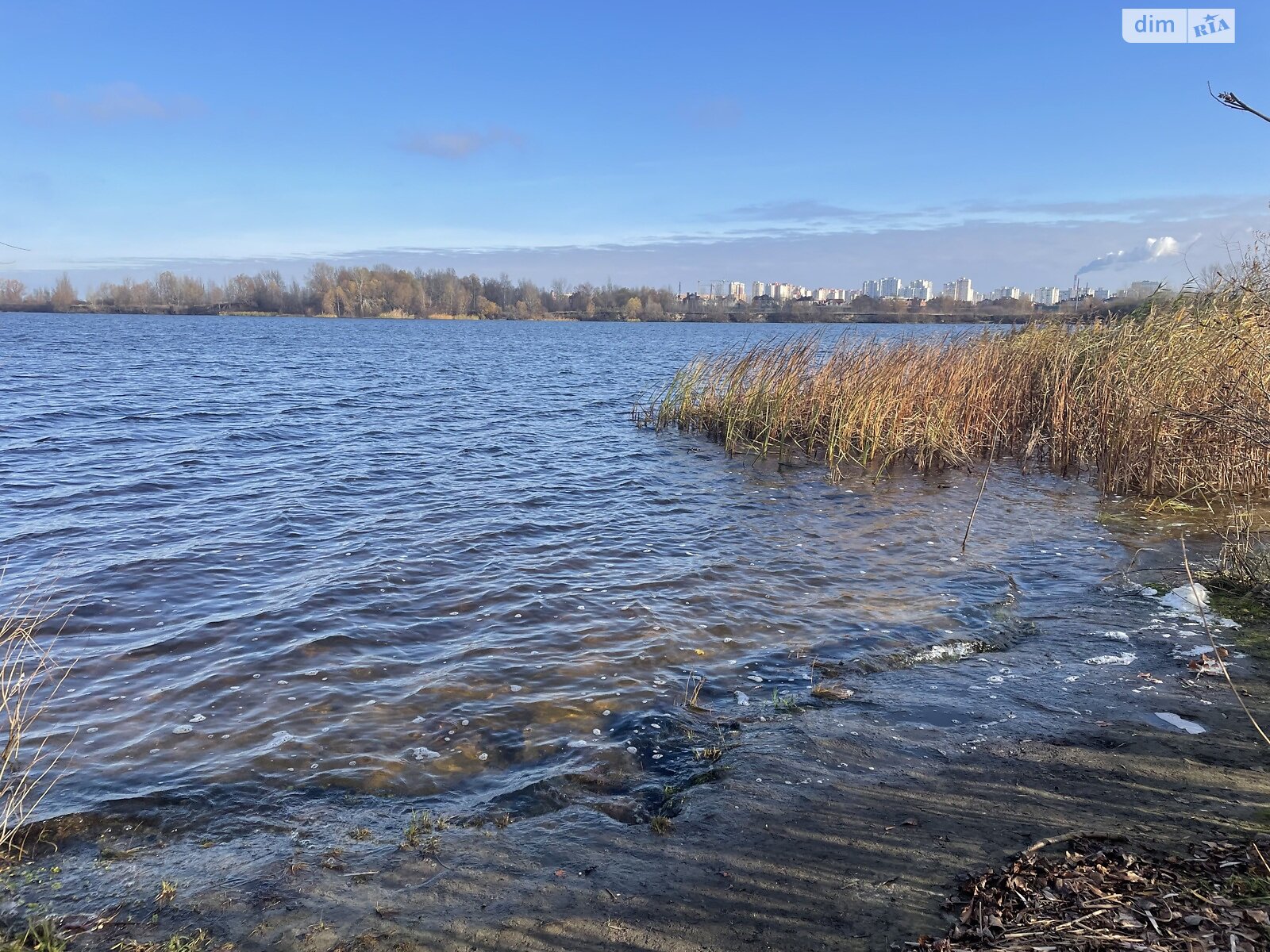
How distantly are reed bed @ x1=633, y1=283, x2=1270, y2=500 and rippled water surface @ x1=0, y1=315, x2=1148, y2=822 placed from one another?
34.0 inches

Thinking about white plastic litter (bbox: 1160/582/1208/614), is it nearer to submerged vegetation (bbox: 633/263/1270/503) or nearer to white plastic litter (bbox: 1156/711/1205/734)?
submerged vegetation (bbox: 633/263/1270/503)

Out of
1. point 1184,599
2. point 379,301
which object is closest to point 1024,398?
point 1184,599

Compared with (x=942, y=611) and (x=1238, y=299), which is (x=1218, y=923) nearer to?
(x=942, y=611)

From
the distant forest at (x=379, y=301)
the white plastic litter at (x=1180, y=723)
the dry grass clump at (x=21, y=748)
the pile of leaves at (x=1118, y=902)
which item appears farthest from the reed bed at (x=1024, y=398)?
the distant forest at (x=379, y=301)

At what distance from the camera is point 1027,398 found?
1438cm

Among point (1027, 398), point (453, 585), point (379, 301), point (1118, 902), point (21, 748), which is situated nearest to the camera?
point (1118, 902)

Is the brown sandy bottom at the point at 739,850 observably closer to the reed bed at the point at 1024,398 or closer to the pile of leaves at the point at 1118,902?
the pile of leaves at the point at 1118,902

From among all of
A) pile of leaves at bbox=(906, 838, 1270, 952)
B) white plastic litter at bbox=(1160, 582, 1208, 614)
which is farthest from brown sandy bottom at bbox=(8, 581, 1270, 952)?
white plastic litter at bbox=(1160, 582, 1208, 614)

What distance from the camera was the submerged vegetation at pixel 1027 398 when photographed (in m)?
9.62

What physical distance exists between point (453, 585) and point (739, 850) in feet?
17.2

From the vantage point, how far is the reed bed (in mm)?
9641

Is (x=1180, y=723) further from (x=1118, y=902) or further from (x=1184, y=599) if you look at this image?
(x=1184, y=599)

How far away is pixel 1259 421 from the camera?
14.5ft

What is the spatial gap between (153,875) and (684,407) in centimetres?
1516
